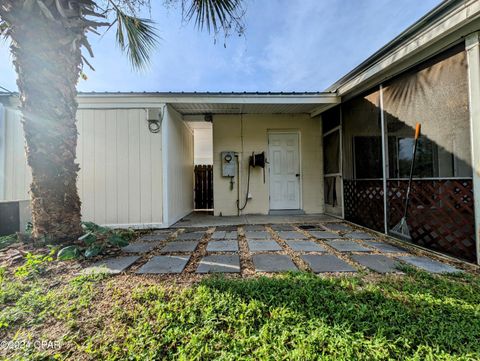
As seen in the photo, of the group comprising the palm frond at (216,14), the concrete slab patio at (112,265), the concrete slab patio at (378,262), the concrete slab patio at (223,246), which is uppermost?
the palm frond at (216,14)

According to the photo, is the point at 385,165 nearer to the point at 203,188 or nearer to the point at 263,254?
the point at 263,254

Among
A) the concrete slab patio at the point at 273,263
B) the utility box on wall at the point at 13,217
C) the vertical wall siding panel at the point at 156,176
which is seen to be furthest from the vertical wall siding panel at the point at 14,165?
the concrete slab patio at the point at 273,263

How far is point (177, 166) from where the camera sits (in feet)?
15.3

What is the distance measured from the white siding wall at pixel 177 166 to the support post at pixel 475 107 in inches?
175

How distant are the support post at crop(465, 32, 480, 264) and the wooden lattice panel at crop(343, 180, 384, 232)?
1217 millimetres

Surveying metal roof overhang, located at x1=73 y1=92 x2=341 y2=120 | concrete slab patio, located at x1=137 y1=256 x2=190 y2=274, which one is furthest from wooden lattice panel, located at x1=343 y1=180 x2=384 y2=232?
concrete slab patio, located at x1=137 y1=256 x2=190 y2=274

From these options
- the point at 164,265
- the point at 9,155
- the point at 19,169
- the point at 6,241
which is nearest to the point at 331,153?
the point at 164,265

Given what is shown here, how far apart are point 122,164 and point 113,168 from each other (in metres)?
0.19

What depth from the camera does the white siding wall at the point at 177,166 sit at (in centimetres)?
400

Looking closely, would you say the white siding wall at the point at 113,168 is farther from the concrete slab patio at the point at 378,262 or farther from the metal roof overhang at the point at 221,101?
the concrete slab patio at the point at 378,262

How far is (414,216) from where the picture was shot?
2779 millimetres

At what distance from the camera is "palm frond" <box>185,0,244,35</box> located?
296 centimetres

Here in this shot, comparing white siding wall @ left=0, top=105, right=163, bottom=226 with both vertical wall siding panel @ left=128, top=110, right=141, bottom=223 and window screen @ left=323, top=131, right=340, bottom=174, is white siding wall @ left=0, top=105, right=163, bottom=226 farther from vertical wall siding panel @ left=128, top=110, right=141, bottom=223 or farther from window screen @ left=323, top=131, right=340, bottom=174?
window screen @ left=323, top=131, right=340, bottom=174

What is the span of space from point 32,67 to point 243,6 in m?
3.03
